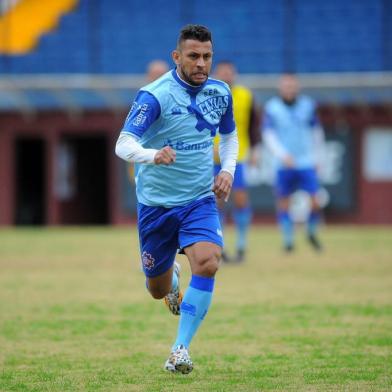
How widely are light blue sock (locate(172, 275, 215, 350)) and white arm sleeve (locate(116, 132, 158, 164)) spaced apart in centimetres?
83

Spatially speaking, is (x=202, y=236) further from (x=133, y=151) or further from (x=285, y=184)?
(x=285, y=184)

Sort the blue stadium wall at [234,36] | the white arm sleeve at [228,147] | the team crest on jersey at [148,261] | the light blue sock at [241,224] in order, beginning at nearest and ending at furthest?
the team crest on jersey at [148,261]
the white arm sleeve at [228,147]
the light blue sock at [241,224]
the blue stadium wall at [234,36]

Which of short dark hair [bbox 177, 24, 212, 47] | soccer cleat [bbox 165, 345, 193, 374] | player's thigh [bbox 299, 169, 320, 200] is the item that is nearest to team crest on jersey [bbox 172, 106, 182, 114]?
short dark hair [bbox 177, 24, 212, 47]

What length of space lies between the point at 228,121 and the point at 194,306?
4.54 ft

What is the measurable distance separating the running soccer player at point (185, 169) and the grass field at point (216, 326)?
60 cm

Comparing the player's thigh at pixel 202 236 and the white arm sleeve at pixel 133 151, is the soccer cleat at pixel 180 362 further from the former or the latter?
the white arm sleeve at pixel 133 151

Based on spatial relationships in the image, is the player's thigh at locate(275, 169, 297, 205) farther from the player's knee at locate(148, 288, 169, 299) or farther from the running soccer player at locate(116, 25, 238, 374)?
the running soccer player at locate(116, 25, 238, 374)

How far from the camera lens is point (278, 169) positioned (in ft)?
50.5

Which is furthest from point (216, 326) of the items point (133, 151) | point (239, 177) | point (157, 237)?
point (239, 177)

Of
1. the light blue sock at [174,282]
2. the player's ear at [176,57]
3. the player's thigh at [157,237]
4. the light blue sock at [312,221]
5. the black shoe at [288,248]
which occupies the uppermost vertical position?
the player's ear at [176,57]

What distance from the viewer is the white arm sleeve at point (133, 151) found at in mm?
6062

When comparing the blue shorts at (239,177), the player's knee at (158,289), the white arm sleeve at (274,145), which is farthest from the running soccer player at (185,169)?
the white arm sleeve at (274,145)

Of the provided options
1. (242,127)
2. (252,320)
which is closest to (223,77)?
(242,127)

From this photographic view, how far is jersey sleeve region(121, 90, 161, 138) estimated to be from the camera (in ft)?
20.5
